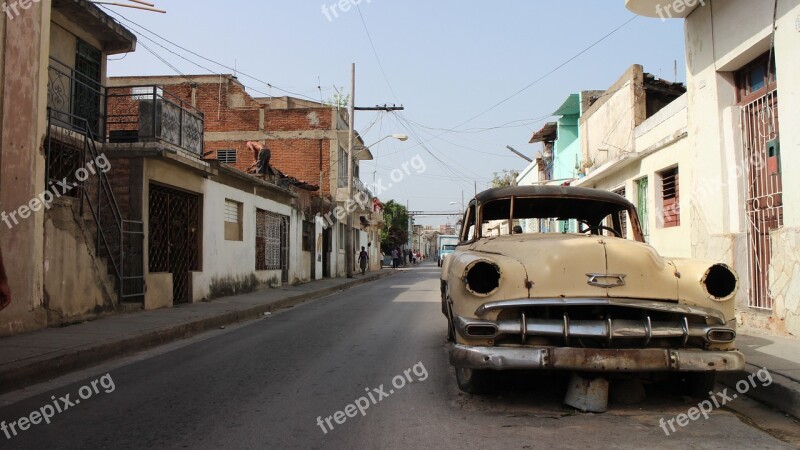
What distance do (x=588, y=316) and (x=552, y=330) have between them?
0.36 meters

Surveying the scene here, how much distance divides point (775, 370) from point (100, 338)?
738cm

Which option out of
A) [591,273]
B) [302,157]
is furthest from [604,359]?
[302,157]

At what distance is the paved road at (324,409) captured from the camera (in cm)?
368

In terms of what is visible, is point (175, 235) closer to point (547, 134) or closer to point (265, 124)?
point (547, 134)

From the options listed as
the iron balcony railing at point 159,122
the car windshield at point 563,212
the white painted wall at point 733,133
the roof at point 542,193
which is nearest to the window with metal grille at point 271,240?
the iron balcony railing at point 159,122

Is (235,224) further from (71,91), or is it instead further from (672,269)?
(672,269)

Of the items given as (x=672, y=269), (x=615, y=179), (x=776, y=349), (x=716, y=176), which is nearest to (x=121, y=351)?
(x=672, y=269)

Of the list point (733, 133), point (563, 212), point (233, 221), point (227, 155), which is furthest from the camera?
point (227, 155)

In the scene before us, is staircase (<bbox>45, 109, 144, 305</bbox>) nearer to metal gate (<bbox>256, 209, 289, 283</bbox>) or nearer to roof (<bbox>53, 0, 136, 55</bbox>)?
roof (<bbox>53, 0, 136, 55</bbox>)

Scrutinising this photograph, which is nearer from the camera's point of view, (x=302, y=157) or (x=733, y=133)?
→ (x=733, y=133)

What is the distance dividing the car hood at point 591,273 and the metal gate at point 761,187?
4.45 m

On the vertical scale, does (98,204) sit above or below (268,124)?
below

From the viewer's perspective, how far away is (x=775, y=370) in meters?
4.98

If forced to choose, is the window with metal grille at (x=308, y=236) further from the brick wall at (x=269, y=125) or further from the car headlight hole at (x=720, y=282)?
the car headlight hole at (x=720, y=282)
